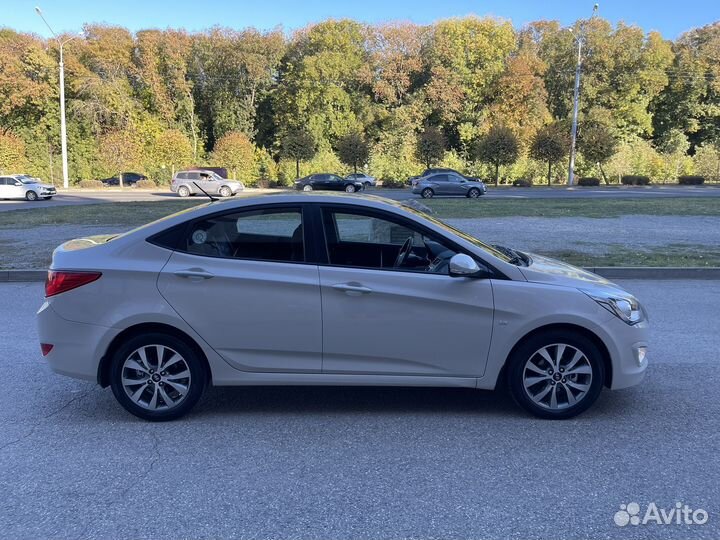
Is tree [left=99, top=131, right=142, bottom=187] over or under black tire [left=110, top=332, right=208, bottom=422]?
over

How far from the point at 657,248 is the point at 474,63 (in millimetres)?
52520

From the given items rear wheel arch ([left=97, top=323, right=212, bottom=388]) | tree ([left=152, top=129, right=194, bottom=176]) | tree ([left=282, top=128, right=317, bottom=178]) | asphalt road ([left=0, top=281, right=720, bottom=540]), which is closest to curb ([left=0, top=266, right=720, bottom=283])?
asphalt road ([left=0, top=281, right=720, bottom=540])

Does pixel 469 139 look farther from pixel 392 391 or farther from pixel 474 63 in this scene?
pixel 392 391

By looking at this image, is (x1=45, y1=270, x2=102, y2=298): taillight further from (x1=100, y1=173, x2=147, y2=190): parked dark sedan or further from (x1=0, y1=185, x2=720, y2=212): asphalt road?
(x1=100, y1=173, x2=147, y2=190): parked dark sedan

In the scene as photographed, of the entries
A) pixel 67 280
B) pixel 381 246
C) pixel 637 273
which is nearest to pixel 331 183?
pixel 637 273

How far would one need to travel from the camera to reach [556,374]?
13.7 feet

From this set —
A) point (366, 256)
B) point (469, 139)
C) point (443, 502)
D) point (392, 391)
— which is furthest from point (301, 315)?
point (469, 139)

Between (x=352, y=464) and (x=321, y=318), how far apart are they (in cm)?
102

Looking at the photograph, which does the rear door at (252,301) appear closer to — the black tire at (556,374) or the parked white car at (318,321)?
the parked white car at (318,321)

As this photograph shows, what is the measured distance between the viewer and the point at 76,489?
3.32 m

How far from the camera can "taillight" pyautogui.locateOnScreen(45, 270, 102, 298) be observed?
4133 mm

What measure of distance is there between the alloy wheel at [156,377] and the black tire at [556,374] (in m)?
2.36

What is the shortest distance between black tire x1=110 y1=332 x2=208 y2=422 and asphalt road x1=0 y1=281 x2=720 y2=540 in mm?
93

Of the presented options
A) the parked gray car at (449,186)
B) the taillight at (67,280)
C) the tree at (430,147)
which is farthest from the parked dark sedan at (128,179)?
the taillight at (67,280)
